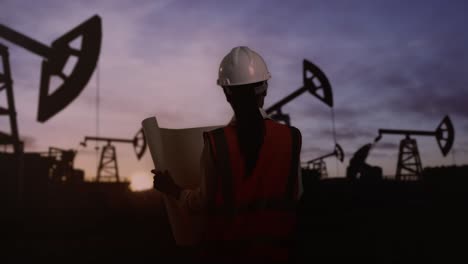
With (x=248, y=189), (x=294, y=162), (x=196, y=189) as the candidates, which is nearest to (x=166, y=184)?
(x=196, y=189)

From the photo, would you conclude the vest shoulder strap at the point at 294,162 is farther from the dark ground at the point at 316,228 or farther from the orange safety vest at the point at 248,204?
the dark ground at the point at 316,228

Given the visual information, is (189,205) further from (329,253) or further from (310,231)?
(310,231)

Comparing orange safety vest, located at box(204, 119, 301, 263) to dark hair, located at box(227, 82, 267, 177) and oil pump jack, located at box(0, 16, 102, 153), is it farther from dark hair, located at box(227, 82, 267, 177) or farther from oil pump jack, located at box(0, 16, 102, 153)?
oil pump jack, located at box(0, 16, 102, 153)

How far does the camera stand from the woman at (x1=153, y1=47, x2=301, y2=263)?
6.14 ft

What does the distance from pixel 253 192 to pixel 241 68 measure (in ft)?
2.12

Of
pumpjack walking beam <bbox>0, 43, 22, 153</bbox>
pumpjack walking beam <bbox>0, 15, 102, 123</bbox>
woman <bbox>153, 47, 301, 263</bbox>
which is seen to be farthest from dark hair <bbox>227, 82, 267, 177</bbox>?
pumpjack walking beam <bbox>0, 43, 22, 153</bbox>

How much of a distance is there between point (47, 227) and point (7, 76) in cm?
418

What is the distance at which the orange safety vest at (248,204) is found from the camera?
187 centimetres

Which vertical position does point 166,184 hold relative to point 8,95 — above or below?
below

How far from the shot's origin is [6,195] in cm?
1334

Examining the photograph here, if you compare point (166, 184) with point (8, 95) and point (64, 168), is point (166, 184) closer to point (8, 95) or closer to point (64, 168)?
point (8, 95)

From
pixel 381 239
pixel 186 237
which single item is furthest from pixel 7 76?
pixel 186 237

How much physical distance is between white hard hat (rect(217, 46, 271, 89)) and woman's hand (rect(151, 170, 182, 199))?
567 mm

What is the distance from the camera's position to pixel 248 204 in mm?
1906
